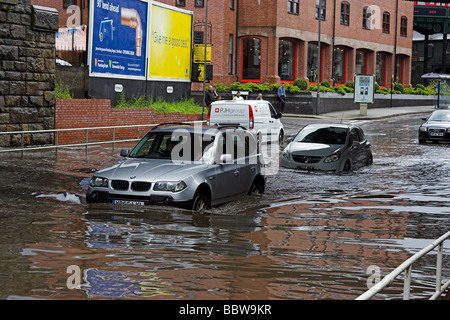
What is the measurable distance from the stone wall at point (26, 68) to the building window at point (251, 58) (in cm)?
3159

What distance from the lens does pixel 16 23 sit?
21734 millimetres

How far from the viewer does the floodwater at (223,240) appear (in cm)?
761

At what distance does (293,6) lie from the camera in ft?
178

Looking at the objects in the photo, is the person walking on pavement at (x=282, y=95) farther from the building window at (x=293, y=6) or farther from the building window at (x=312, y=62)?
the building window at (x=312, y=62)

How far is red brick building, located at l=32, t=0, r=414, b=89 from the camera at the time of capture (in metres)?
50.1

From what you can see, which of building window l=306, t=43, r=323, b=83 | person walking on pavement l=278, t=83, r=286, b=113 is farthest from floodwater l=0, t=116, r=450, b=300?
building window l=306, t=43, r=323, b=83

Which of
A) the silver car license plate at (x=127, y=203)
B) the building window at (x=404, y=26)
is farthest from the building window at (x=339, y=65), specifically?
the silver car license plate at (x=127, y=203)

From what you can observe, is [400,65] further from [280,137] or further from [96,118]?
[96,118]

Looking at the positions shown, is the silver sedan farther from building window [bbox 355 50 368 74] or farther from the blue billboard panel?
building window [bbox 355 50 368 74]

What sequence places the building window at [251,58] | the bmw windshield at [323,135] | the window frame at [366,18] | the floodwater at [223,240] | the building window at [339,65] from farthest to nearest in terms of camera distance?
the window frame at [366,18] → the building window at [339,65] → the building window at [251,58] → the bmw windshield at [323,135] → the floodwater at [223,240]
